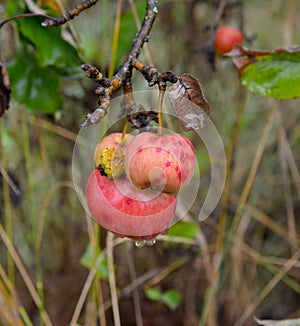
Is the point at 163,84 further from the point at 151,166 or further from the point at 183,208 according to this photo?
the point at 183,208

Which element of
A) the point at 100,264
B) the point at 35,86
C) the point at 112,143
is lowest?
the point at 100,264

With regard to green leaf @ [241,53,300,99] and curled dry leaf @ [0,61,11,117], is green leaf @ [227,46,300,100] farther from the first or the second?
curled dry leaf @ [0,61,11,117]

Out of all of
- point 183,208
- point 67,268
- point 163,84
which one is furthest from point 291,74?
point 67,268

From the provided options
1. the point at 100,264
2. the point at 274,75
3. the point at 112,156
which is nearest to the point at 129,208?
the point at 112,156

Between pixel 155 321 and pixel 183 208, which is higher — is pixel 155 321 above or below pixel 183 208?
below

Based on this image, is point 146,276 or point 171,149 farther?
point 146,276

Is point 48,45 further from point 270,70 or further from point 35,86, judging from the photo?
point 270,70
